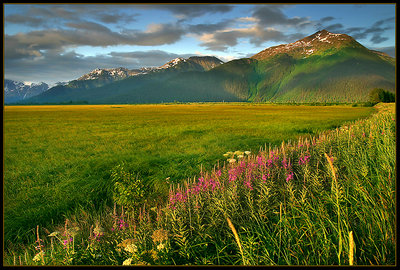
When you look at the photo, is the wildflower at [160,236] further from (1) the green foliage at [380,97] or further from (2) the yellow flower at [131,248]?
(1) the green foliage at [380,97]

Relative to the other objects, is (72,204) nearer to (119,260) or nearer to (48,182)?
(48,182)

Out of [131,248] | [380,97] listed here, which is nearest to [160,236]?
[131,248]

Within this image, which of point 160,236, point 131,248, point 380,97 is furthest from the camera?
point 380,97

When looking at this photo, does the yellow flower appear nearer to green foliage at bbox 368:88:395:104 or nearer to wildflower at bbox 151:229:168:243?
wildflower at bbox 151:229:168:243

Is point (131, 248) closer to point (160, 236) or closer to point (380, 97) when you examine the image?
point (160, 236)

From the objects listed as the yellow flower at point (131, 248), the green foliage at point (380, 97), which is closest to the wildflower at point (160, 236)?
the yellow flower at point (131, 248)

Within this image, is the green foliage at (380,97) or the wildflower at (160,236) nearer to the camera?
the wildflower at (160,236)

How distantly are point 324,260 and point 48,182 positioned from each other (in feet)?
38.2

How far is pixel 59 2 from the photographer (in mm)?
2805

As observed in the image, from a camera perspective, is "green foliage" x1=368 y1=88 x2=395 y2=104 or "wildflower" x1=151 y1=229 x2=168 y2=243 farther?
"green foliage" x1=368 y1=88 x2=395 y2=104

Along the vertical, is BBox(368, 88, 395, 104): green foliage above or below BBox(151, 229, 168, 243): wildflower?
above

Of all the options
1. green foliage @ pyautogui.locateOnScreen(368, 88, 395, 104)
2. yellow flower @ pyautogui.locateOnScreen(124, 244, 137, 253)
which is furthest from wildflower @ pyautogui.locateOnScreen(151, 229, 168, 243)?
green foliage @ pyautogui.locateOnScreen(368, 88, 395, 104)

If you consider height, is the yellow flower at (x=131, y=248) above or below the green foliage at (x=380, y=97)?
below

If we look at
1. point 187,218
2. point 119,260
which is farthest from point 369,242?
point 119,260
